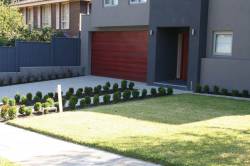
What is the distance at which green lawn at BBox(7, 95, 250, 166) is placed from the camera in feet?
23.4

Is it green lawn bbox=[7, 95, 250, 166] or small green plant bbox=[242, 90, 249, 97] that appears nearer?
green lawn bbox=[7, 95, 250, 166]

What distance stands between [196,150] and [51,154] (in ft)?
8.33

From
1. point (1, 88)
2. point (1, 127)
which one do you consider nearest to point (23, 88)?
point (1, 88)

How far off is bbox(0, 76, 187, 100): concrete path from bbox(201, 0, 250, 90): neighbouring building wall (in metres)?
1.61

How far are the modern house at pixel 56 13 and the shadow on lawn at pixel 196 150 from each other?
760 inches

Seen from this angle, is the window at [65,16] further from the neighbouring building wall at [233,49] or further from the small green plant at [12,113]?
the small green plant at [12,113]

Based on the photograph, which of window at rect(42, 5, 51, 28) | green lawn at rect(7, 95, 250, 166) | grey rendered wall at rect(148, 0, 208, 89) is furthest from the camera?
window at rect(42, 5, 51, 28)

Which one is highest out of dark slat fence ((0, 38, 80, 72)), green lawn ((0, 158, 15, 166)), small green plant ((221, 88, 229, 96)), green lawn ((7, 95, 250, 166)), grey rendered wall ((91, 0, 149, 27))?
grey rendered wall ((91, 0, 149, 27))

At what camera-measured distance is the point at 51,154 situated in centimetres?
738

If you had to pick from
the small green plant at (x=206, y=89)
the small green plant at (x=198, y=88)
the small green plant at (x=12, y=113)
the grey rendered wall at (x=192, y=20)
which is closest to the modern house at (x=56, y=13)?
the grey rendered wall at (x=192, y=20)

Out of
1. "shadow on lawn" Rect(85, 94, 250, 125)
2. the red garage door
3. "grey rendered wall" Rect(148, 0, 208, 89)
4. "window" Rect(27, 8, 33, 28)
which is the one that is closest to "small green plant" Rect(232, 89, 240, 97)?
"shadow on lawn" Rect(85, 94, 250, 125)

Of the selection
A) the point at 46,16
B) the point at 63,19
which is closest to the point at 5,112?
the point at 63,19

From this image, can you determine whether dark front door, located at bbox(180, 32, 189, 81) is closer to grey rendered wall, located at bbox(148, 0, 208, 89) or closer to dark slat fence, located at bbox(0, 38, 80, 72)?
grey rendered wall, located at bbox(148, 0, 208, 89)

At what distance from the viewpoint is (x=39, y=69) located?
74.5ft
